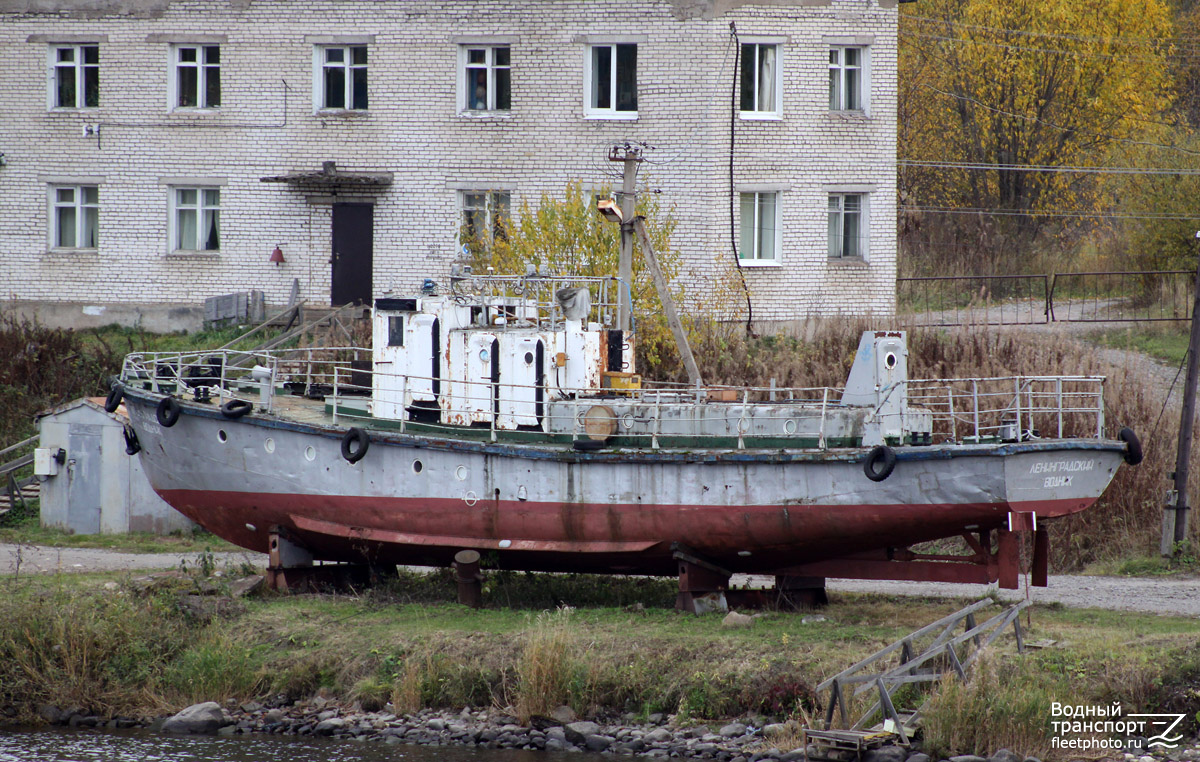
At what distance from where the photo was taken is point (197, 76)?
1222 inches

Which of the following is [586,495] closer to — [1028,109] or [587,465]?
[587,465]

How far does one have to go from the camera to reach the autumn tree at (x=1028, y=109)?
39906 mm

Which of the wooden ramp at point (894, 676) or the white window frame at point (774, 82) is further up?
the white window frame at point (774, 82)

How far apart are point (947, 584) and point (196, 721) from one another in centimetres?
1029

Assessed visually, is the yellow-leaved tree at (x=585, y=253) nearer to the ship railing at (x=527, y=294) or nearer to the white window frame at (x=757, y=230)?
the white window frame at (x=757, y=230)

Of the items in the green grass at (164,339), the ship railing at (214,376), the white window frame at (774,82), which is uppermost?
the white window frame at (774,82)

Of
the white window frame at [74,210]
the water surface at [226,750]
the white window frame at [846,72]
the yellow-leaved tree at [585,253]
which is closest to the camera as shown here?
the water surface at [226,750]

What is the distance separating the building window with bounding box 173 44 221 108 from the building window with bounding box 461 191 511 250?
6.22 m

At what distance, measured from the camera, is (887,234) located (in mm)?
30156

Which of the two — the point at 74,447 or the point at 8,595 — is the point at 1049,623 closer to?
the point at 8,595

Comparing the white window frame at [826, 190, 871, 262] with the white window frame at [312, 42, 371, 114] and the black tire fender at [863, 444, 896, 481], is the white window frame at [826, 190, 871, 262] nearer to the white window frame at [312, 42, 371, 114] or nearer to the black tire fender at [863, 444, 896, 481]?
the white window frame at [312, 42, 371, 114]

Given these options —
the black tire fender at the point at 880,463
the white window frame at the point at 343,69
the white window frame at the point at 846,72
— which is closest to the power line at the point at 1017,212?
the white window frame at the point at 846,72

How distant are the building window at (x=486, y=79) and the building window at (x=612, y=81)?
186cm

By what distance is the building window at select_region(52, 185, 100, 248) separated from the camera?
31.6 m
